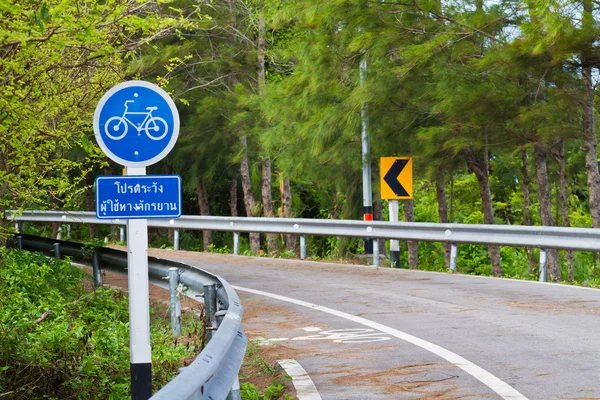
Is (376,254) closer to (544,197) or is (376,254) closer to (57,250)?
(57,250)

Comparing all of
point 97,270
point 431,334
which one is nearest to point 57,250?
point 97,270

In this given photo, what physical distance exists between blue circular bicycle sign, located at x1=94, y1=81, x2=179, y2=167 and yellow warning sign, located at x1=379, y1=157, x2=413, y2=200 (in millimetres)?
13181

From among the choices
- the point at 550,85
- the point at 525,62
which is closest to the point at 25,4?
the point at 525,62

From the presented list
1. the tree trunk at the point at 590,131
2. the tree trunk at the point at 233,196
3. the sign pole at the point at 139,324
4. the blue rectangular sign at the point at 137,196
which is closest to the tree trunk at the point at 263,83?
the tree trunk at the point at 233,196

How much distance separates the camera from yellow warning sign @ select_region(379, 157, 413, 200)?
19.9 meters

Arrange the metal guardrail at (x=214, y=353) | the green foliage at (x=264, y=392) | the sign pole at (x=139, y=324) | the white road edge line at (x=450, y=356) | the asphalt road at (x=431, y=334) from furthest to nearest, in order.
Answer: the asphalt road at (x=431, y=334) < the green foliage at (x=264, y=392) < the white road edge line at (x=450, y=356) < the sign pole at (x=139, y=324) < the metal guardrail at (x=214, y=353)

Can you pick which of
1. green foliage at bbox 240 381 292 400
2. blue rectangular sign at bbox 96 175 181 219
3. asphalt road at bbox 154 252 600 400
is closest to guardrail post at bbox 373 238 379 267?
asphalt road at bbox 154 252 600 400

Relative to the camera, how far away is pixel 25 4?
8992 mm

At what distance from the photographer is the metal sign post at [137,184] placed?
21.6 ft

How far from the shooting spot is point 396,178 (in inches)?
786

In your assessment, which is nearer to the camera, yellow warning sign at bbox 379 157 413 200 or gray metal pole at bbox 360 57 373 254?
yellow warning sign at bbox 379 157 413 200

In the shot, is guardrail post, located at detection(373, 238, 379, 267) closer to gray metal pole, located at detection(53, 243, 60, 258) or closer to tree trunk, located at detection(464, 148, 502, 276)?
tree trunk, located at detection(464, 148, 502, 276)

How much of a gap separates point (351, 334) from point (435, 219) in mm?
35917

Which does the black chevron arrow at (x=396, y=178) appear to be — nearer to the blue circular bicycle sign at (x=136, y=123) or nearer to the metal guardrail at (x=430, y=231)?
the metal guardrail at (x=430, y=231)
